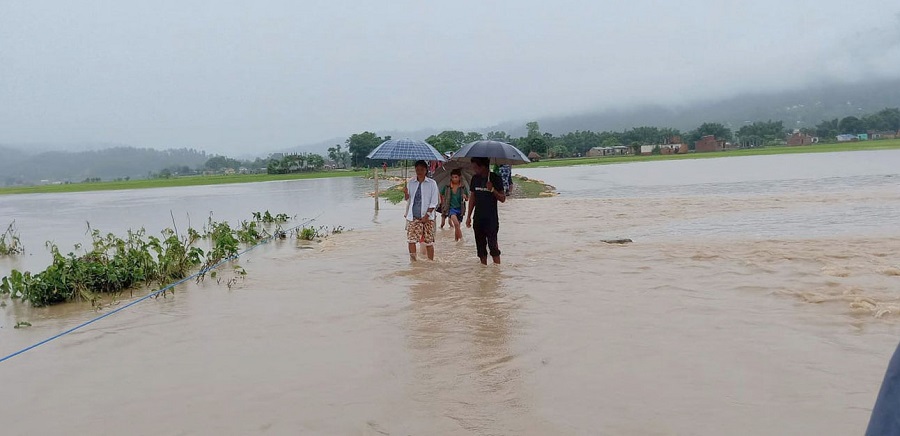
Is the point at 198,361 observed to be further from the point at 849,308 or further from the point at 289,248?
the point at 289,248

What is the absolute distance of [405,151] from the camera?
10.2m

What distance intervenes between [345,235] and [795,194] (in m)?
16.1

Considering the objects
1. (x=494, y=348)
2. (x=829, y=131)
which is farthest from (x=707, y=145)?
(x=494, y=348)

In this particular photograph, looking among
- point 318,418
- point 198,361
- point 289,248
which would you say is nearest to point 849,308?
point 318,418

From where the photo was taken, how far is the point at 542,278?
8.66 metres

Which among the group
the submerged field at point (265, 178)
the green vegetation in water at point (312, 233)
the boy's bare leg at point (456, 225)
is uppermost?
the submerged field at point (265, 178)

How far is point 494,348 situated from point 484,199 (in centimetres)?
360

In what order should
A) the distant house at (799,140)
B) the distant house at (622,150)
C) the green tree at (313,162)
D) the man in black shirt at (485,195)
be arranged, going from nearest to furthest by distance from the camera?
the man in black shirt at (485,195) < the green tree at (313,162) < the distant house at (622,150) < the distant house at (799,140)

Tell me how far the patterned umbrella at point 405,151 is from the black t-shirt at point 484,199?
1.35 m

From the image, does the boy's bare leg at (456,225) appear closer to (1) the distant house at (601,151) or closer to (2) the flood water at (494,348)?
(2) the flood water at (494,348)

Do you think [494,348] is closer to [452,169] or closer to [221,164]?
[452,169]

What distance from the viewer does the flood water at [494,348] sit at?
4043 mm

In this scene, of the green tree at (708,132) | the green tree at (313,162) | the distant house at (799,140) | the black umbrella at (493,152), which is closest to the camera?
the black umbrella at (493,152)

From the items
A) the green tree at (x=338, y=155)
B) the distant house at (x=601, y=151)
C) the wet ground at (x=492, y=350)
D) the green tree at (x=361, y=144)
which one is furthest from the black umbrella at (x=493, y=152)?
the distant house at (x=601, y=151)
